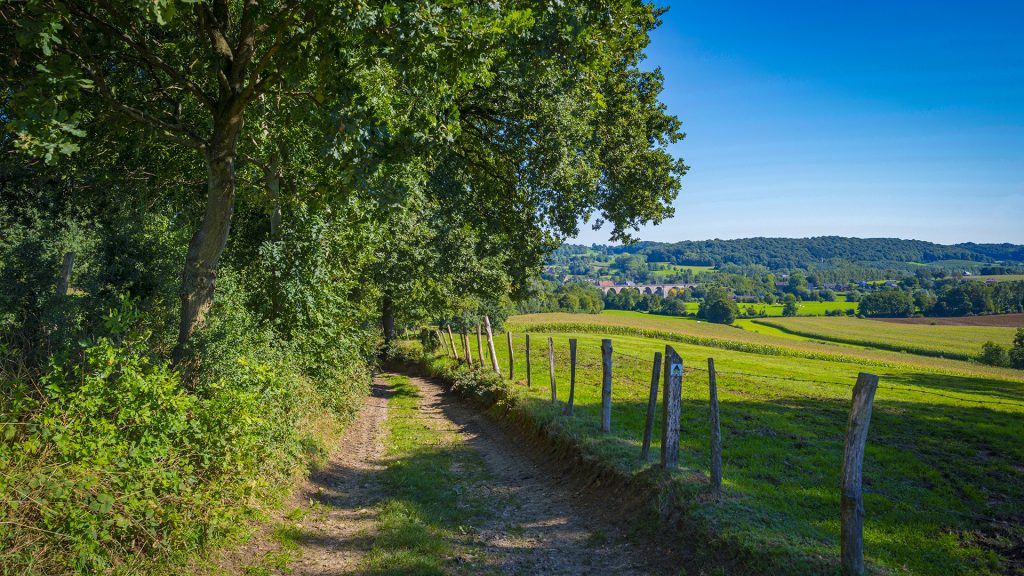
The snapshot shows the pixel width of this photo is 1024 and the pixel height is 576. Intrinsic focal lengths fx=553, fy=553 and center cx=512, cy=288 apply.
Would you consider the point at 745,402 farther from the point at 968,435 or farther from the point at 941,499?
the point at 941,499

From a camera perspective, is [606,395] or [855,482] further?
[606,395]

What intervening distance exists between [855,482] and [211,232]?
33.0 feet

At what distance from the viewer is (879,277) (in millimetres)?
183375

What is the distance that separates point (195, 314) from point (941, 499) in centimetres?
1354

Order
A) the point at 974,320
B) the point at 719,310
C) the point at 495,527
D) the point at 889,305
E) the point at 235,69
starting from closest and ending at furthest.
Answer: the point at 235,69
the point at 495,527
the point at 974,320
the point at 719,310
the point at 889,305

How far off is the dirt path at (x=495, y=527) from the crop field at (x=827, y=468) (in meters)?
1.12

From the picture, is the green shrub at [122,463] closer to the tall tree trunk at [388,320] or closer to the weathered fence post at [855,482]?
the weathered fence post at [855,482]

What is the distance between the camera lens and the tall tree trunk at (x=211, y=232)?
911 cm

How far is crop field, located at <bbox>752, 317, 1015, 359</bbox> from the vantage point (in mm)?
67188

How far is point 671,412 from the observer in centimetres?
964

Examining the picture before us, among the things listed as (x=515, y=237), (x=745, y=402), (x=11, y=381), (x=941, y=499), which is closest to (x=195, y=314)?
(x=11, y=381)

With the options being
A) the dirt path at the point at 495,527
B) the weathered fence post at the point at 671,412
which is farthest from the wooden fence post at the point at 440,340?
the weathered fence post at the point at 671,412

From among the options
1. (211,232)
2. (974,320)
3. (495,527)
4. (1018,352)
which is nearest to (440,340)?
(211,232)

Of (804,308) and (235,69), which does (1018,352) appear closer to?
(804,308)
